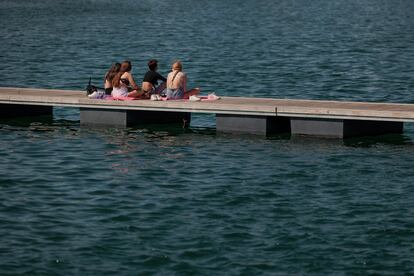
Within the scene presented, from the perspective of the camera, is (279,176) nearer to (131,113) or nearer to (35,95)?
(131,113)

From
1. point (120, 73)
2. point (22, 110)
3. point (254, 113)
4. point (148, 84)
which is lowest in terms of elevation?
point (22, 110)

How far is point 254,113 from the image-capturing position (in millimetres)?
31641

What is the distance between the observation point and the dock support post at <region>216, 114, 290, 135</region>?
31.9 meters

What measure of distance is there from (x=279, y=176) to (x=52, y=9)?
288 feet

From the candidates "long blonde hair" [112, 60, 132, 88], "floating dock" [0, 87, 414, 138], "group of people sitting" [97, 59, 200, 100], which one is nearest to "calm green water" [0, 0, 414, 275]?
"floating dock" [0, 87, 414, 138]

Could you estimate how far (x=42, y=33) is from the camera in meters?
78.2

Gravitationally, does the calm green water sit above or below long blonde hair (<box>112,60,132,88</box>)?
below

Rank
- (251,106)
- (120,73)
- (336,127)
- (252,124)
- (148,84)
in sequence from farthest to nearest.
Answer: (148,84) → (120,73) → (252,124) → (251,106) → (336,127)

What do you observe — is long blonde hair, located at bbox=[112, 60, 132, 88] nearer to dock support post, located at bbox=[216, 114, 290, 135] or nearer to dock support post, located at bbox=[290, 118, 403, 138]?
dock support post, located at bbox=[216, 114, 290, 135]

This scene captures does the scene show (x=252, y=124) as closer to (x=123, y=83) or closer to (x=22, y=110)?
(x=123, y=83)

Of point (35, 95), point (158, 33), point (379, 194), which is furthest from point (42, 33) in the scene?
point (379, 194)

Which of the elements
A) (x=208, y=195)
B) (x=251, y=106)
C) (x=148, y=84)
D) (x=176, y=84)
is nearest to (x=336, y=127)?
(x=251, y=106)

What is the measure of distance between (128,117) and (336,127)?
596 cm

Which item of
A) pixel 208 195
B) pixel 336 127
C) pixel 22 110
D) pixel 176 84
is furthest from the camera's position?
pixel 22 110
